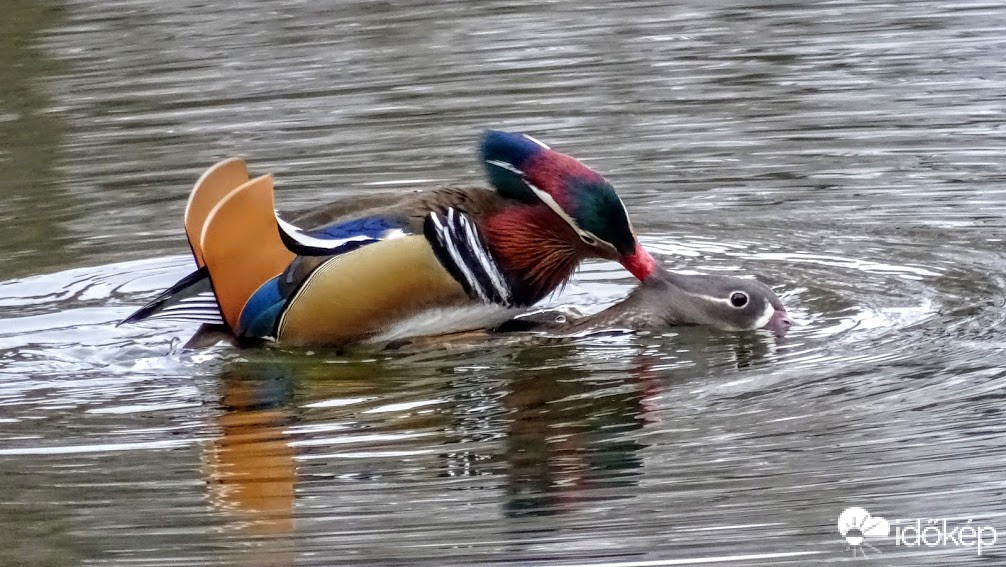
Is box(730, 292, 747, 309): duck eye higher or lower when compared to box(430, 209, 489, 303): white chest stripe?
lower

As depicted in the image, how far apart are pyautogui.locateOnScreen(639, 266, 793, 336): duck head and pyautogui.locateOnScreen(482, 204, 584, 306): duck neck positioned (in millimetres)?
392

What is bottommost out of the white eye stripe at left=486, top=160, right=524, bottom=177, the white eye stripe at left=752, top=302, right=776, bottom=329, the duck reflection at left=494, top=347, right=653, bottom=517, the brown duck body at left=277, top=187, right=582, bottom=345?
the duck reflection at left=494, top=347, right=653, bottom=517

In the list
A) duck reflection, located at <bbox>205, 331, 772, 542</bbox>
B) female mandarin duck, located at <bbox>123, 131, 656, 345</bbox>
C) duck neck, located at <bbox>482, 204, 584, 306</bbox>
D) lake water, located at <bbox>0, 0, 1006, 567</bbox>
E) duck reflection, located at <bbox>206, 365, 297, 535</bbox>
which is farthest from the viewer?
duck neck, located at <bbox>482, 204, 584, 306</bbox>

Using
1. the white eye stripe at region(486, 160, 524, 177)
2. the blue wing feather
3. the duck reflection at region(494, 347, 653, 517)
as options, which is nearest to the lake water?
the duck reflection at region(494, 347, 653, 517)

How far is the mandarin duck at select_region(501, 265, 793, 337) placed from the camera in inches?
285

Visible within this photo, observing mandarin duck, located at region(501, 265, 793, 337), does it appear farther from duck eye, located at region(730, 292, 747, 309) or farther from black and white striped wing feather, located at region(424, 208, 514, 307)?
black and white striped wing feather, located at region(424, 208, 514, 307)

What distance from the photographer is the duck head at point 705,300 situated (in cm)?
723

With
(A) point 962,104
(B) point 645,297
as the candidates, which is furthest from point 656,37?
(B) point 645,297

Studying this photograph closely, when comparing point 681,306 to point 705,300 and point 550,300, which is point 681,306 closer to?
point 705,300

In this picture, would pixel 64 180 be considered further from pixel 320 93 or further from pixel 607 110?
pixel 607 110

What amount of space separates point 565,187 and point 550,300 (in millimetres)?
844

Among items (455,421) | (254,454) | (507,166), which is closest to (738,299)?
(507,166)

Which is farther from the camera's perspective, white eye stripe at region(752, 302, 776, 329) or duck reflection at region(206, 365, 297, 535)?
white eye stripe at region(752, 302, 776, 329)

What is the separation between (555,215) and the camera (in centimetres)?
710
